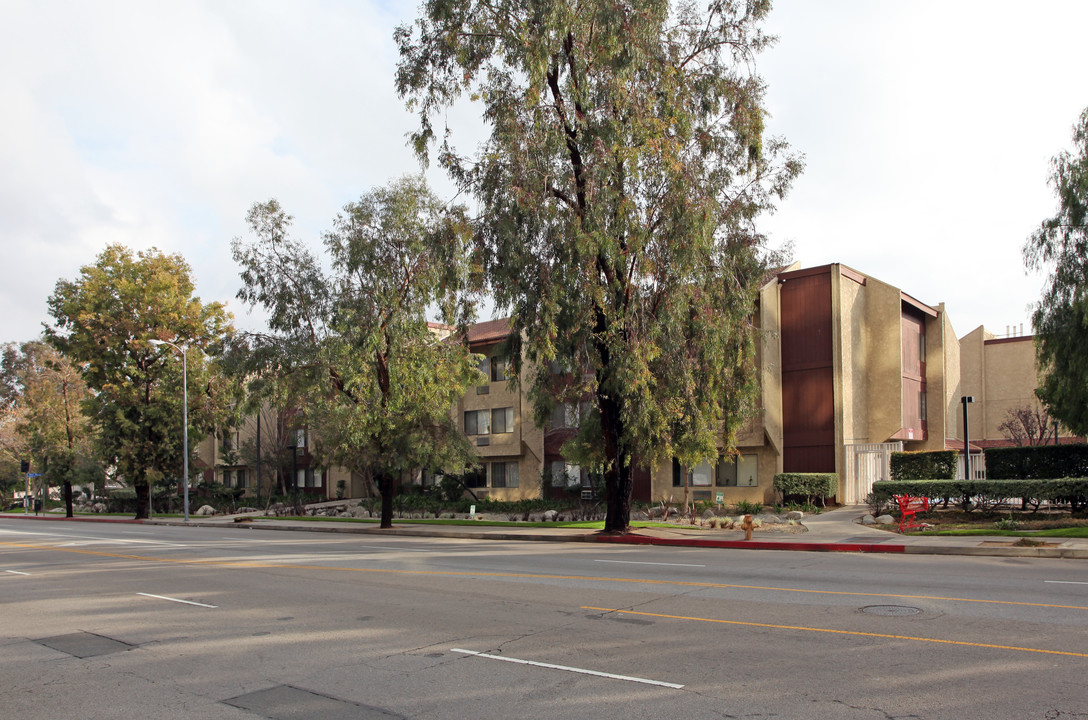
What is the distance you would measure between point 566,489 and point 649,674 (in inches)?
1309

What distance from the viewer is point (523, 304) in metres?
22.1

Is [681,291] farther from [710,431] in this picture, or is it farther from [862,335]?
[862,335]

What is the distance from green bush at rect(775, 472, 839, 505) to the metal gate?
881 millimetres

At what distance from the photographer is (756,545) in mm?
20531

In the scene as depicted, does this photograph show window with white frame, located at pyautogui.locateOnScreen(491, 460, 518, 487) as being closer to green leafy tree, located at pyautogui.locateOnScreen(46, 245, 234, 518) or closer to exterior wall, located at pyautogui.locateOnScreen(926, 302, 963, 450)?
green leafy tree, located at pyautogui.locateOnScreen(46, 245, 234, 518)

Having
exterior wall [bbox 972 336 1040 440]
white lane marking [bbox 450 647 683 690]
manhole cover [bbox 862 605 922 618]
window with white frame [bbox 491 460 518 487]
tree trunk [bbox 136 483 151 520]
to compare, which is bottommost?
tree trunk [bbox 136 483 151 520]

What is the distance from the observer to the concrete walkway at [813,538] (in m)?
17.5

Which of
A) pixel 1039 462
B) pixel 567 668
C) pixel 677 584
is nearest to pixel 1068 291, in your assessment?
pixel 1039 462

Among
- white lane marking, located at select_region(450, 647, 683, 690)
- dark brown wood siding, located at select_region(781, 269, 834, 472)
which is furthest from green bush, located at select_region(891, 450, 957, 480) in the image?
white lane marking, located at select_region(450, 647, 683, 690)

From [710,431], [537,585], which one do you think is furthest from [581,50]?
[537,585]

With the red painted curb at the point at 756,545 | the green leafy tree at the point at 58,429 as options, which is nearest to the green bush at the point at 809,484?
the red painted curb at the point at 756,545

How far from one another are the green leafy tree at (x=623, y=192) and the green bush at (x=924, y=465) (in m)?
9.77

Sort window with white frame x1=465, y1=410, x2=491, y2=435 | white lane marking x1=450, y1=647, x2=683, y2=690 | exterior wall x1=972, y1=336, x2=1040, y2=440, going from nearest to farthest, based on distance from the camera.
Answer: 1. white lane marking x1=450, y1=647, x2=683, y2=690
2. window with white frame x1=465, y1=410, x2=491, y2=435
3. exterior wall x1=972, y1=336, x2=1040, y2=440

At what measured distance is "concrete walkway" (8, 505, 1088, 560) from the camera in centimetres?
1750
